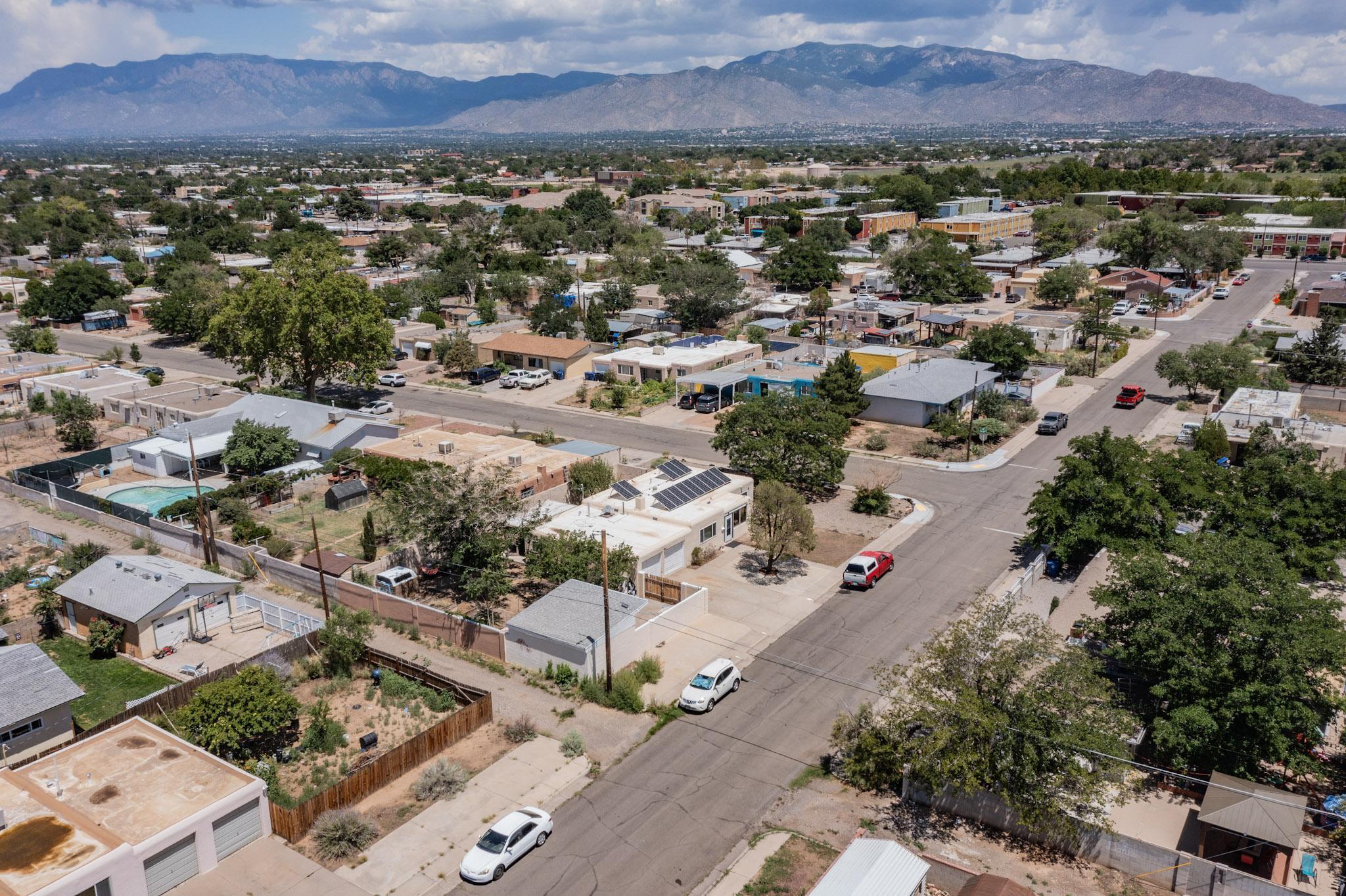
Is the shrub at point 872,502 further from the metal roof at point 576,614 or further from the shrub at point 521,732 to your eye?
the shrub at point 521,732

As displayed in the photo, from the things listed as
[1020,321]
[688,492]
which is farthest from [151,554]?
[1020,321]

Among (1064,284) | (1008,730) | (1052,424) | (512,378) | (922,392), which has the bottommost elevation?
(1052,424)

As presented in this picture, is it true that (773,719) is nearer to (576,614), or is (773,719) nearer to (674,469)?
(576,614)

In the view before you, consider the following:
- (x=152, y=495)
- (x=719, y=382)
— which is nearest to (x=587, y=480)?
(x=719, y=382)

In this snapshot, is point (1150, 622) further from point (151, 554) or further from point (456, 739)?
point (151, 554)

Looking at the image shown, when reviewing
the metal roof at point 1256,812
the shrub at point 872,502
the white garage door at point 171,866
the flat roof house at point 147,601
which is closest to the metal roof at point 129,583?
the flat roof house at point 147,601
